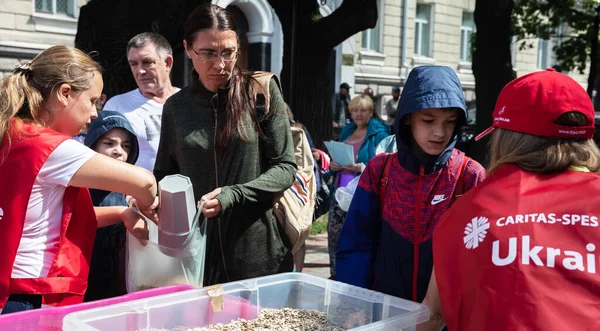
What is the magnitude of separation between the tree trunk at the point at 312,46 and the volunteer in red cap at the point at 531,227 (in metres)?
8.48

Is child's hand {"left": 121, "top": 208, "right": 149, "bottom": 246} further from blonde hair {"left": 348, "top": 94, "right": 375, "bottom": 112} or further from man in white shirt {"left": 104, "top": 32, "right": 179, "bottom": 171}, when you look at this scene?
blonde hair {"left": 348, "top": 94, "right": 375, "bottom": 112}

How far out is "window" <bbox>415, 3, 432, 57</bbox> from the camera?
85.3 feet

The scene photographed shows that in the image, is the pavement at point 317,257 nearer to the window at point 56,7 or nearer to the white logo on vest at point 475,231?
the white logo on vest at point 475,231

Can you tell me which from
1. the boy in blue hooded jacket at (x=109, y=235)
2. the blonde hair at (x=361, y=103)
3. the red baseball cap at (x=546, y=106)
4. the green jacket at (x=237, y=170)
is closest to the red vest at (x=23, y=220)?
the boy in blue hooded jacket at (x=109, y=235)

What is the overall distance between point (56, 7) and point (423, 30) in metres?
14.9

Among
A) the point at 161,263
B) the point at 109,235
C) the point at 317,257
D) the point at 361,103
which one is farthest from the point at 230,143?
the point at 317,257

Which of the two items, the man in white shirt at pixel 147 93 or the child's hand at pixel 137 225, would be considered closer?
the child's hand at pixel 137 225

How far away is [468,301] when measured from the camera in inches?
69.0

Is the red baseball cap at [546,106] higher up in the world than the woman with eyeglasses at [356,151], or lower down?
higher up

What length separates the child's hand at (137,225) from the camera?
2330 millimetres

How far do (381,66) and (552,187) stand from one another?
22.8 m

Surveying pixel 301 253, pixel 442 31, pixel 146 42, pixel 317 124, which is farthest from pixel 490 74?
pixel 442 31

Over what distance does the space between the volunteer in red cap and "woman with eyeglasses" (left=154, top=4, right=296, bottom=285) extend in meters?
1.14

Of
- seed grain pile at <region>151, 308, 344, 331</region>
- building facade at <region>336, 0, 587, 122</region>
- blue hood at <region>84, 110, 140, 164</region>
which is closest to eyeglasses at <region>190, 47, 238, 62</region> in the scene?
blue hood at <region>84, 110, 140, 164</region>
